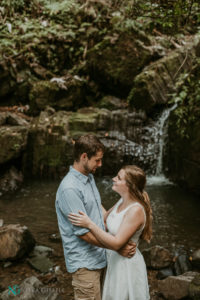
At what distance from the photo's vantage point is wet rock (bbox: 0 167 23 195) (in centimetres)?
872

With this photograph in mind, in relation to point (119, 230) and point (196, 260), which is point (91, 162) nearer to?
point (119, 230)

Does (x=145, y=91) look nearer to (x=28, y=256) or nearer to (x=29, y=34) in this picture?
(x=29, y=34)

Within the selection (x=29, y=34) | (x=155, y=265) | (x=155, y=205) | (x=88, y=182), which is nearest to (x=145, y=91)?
(x=155, y=205)

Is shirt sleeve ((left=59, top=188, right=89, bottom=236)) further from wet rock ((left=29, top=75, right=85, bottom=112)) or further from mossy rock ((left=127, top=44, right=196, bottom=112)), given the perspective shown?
wet rock ((left=29, top=75, right=85, bottom=112))

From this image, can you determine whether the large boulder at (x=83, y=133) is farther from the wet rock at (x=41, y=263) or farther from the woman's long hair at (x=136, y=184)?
the woman's long hair at (x=136, y=184)

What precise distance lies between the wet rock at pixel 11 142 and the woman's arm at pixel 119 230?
7.60m

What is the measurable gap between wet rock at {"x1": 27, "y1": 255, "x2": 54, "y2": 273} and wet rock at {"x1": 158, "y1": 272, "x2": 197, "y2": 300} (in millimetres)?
1882

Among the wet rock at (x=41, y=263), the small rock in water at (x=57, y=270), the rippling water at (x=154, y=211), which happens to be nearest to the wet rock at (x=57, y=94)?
the rippling water at (x=154, y=211)

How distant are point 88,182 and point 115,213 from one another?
402 millimetres

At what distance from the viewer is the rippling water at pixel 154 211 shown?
5.65 m

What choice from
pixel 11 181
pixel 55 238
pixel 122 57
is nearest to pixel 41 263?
pixel 55 238

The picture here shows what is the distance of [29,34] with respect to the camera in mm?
13055

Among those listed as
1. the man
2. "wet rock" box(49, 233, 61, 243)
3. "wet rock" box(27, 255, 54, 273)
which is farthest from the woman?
"wet rock" box(49, 233, 61, 243)

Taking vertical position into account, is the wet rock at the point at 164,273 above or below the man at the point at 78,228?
below
